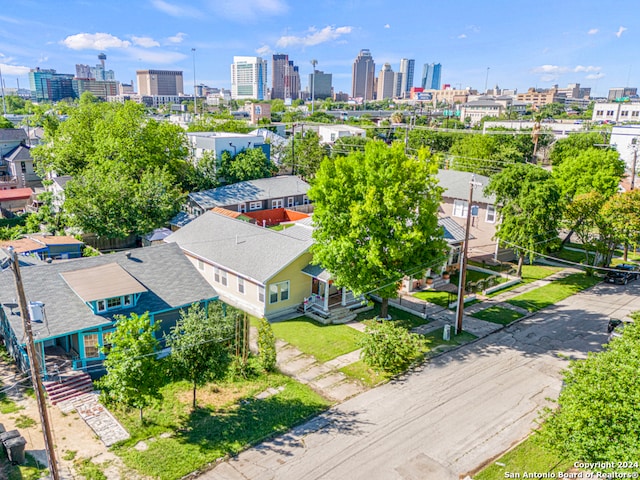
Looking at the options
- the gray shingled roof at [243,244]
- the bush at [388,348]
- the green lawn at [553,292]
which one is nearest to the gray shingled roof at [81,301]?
the gray shingled roof at [243,244]

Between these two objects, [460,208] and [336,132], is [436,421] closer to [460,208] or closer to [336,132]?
[460,208]

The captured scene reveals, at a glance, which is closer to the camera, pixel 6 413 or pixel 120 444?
pixel 120 444

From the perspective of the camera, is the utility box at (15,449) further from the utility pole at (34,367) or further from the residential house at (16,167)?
the residential house at (16,167)

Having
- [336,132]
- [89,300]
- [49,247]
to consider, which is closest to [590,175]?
[89,300]

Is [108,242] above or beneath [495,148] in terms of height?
beneath

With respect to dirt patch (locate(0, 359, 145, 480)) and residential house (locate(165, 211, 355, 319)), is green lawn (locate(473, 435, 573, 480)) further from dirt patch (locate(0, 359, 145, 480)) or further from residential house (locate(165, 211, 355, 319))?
residential house (locate(165, 211, 355, 319))

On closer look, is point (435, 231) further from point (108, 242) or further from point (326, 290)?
point (108, 242)

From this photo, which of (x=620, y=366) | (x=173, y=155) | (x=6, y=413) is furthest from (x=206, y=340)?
(x=173, y=155)
